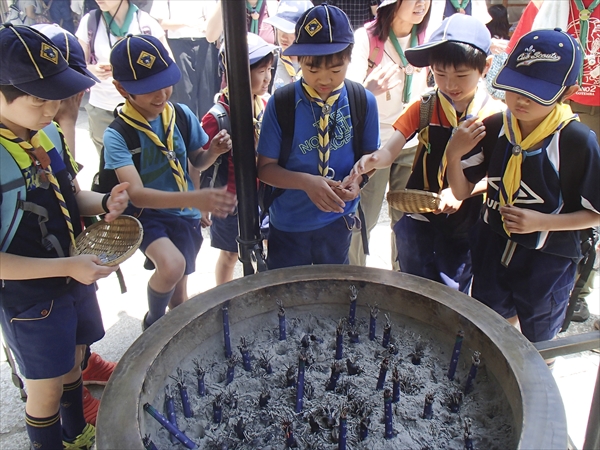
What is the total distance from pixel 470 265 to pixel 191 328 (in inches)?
61.6

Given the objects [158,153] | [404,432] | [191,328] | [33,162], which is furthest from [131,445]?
[158,153]

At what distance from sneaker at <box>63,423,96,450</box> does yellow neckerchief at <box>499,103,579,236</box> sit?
7.08ft

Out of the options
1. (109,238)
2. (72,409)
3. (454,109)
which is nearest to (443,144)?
(454,109)

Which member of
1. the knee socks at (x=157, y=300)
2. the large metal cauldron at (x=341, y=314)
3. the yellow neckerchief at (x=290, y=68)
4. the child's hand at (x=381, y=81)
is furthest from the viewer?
the yellow neckerchief at (x=290, y=68)

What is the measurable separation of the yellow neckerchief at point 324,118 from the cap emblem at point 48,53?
105 cm

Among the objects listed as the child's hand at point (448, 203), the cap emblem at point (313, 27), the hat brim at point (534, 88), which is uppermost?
the cap emblem at point (313, 27)

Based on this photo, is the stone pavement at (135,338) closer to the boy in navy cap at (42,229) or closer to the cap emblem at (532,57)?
the boy in navy cap at (42,229)

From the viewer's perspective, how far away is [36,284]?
187 cm

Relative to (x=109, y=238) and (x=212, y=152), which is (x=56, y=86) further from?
(x=212, y=152)

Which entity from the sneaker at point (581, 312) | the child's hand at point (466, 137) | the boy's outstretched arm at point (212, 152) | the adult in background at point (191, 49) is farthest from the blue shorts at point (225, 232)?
the adult in background at point (191, 49)

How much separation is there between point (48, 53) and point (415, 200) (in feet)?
5.25

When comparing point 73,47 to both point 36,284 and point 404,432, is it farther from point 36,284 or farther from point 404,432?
point 404,432

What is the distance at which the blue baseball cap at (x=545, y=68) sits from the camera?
1838 mm

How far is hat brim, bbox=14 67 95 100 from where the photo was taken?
5.55 ft
